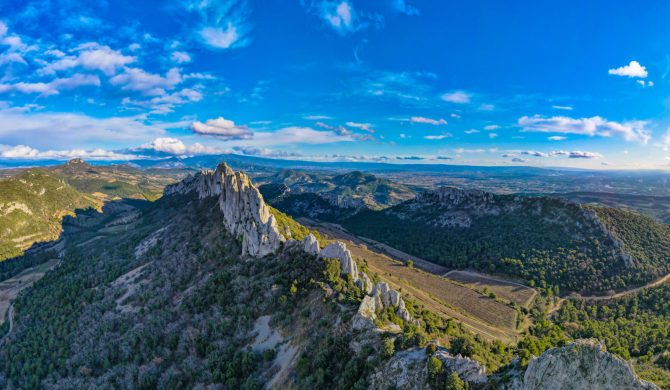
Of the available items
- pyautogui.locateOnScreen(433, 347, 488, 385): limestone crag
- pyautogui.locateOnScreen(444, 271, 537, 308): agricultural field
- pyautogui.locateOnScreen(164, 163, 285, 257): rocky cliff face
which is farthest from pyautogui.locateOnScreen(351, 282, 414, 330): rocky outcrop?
pyautogui.locateOnScreen(444, 271, 537, 308): agricultural field

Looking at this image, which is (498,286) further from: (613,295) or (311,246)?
(311,246)

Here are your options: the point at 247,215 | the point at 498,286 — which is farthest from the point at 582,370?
the point at 498,286

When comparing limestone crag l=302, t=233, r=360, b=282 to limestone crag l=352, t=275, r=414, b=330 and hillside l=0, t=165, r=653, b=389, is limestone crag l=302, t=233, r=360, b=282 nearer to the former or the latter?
hillside l=0, t=165, r=653, b=389

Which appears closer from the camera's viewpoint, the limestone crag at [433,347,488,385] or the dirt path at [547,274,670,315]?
the limestone crag at [433,347,488,385]

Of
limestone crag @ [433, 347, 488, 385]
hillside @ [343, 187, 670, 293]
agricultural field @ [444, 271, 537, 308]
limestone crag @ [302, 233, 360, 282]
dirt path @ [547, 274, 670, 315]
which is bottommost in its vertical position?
agricultural field @ [444, 271, 537, 308]

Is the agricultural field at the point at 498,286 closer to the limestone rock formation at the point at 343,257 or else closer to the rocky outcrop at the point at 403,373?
the limestone rock formation at the point at 343,257

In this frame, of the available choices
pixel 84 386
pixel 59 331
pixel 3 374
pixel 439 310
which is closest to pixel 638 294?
pixel 439 310
